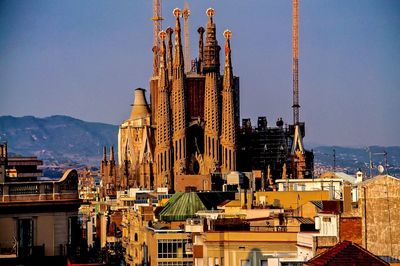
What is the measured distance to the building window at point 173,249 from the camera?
198ft

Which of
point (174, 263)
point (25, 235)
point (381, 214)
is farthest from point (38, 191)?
point (174, 263)

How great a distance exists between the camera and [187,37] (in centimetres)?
19750

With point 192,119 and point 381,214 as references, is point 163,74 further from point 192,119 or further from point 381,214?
point 381,214

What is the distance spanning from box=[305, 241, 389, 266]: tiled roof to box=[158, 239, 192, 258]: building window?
31.0 meters

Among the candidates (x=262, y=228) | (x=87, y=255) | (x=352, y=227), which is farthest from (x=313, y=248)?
(x=262, y=228)

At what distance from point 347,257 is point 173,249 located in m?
32.3

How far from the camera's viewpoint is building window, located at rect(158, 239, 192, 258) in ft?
198

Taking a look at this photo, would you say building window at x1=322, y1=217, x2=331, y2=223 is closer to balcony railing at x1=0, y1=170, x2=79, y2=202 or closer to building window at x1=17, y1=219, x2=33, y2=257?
→ balcony railing at x1=0, y1=170, x2=79, y2=202

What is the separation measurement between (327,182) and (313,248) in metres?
57.5

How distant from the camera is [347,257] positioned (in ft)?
93.9

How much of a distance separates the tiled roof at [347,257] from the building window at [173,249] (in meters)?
31.0

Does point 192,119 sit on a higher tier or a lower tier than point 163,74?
lower

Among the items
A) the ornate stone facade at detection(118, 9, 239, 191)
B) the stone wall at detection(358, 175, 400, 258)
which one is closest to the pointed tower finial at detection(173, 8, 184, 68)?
the ornate stone facade at detection(118, 9, 239, 191)

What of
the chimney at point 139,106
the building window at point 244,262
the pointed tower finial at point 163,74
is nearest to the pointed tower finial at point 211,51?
the pointed tower finial at point 163,74
